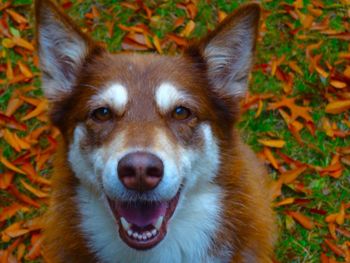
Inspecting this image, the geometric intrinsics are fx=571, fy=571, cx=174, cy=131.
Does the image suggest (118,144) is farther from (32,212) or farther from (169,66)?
(32,212)

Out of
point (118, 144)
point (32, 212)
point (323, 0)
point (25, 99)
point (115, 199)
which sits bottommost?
point (32, 212)

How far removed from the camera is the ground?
4.50 meters

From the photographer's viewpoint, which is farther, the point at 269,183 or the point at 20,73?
the point at 20,73

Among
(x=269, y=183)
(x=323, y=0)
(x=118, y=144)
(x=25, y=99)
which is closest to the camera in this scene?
(x=118, y=144)

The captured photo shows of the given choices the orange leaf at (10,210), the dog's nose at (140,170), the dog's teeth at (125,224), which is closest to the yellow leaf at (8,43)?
the orange leaf at (10,210)

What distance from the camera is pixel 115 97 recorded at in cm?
308

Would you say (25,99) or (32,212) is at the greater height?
(25,99)

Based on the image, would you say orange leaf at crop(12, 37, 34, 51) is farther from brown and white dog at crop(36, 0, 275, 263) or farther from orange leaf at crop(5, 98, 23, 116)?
brown and white dog at crop(36, 0, 275, 263)

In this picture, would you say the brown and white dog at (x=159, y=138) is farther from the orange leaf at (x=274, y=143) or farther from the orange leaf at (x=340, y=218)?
the orange leaf at (x=274, y=143)

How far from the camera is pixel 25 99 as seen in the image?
5.14 metres

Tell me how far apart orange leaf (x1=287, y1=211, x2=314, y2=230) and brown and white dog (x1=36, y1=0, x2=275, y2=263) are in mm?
993

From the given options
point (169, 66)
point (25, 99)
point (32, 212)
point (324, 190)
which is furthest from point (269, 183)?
point (25, 99)

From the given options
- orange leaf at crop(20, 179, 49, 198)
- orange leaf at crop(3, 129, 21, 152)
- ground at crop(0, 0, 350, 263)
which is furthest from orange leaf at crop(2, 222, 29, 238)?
orange leaf at crop(3, 129, 21, 152)

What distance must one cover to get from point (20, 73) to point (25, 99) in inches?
14.3
